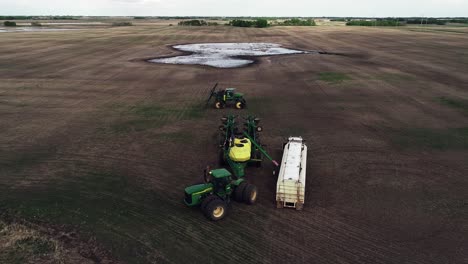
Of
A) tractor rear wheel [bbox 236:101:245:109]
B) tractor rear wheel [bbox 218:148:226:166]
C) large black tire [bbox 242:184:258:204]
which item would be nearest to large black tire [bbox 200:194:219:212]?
large black tire [bbox 242:184:258:204]

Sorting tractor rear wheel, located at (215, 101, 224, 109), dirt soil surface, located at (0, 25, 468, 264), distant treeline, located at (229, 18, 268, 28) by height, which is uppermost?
distant treeline, located at (229, 18, 268, 28)

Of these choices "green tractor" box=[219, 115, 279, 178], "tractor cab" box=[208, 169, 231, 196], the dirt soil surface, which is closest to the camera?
the dirt soil surface

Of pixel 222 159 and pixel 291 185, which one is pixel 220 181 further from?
pixel 222 159

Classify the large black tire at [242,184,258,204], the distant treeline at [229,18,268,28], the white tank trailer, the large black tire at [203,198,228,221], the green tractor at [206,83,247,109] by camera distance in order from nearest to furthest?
1. the large black tire at [203,198,228,221]
2. the white tank trailer
3. the large black tire at [242,184,258,204]
4. the green tractor at [206,83,247,109]
5. the distant treeline at [229,18,268,28]

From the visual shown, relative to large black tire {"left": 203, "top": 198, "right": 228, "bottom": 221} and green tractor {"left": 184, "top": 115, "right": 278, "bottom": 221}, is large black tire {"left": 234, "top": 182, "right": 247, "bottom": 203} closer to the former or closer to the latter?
→ green tractor {"left": 184, "top": 115, "right": 278, "bottom": 221}

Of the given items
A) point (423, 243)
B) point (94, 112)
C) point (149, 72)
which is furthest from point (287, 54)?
point (423, 243)

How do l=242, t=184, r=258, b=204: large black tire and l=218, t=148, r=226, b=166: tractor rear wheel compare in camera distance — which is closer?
l=242, t=184, r=258, b=204: large black tire
